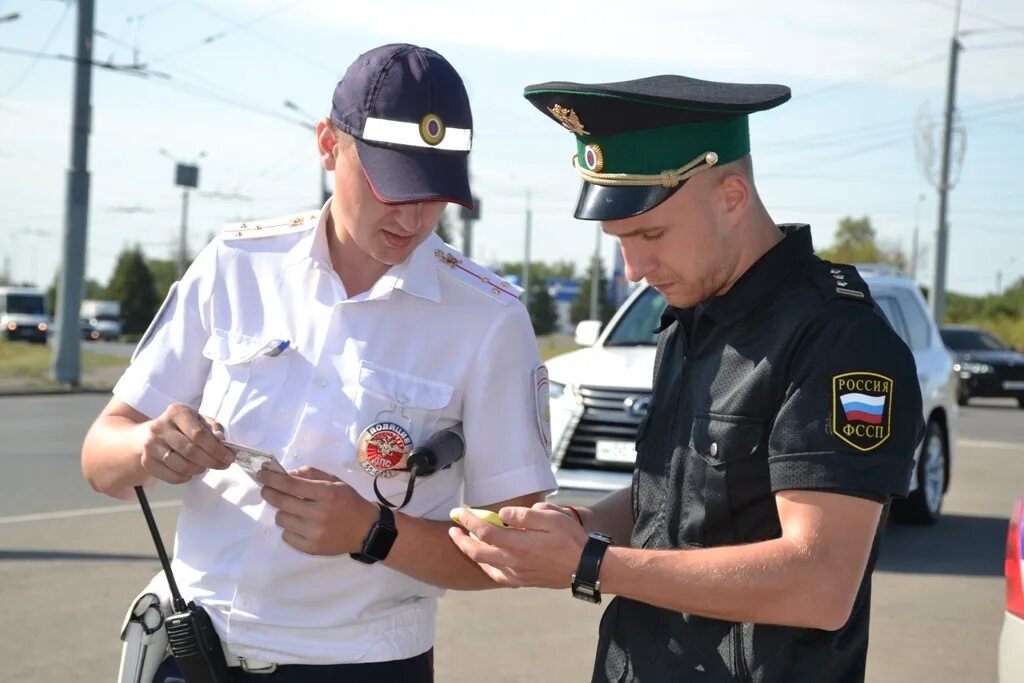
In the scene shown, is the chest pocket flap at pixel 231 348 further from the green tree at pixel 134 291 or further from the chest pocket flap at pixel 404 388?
the green tree at pixel 134 291

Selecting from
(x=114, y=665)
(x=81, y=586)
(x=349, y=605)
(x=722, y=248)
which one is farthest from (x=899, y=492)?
(x=81, y=586)

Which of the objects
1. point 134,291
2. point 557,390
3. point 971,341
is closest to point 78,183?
point 557,390

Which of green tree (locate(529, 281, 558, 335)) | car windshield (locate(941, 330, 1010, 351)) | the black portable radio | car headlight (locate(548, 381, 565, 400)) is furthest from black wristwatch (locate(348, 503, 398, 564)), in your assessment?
green tree (locate(529, 281, 558, 335))

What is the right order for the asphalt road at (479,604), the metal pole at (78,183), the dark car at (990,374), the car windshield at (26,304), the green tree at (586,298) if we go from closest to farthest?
the asphalt road at (479,604)
the metal pole at (78,183)
the dark car at (990,374)
the car windshield at (26,304)
the green tree at (586,298)

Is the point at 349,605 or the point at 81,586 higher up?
the point at 349,605

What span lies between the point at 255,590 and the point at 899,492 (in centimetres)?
117

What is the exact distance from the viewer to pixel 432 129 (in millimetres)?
2369

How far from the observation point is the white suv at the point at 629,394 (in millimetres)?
8359

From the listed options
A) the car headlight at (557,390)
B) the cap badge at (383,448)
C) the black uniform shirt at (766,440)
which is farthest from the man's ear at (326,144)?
the car headlight at (557,390)

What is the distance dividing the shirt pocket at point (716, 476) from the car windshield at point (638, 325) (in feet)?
24.0

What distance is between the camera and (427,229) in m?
2.46

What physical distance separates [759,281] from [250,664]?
3.86ft

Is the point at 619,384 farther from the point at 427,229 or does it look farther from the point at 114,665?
the point at 427,229

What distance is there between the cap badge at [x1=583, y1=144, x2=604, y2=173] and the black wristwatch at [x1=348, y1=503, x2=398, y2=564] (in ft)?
2.40
